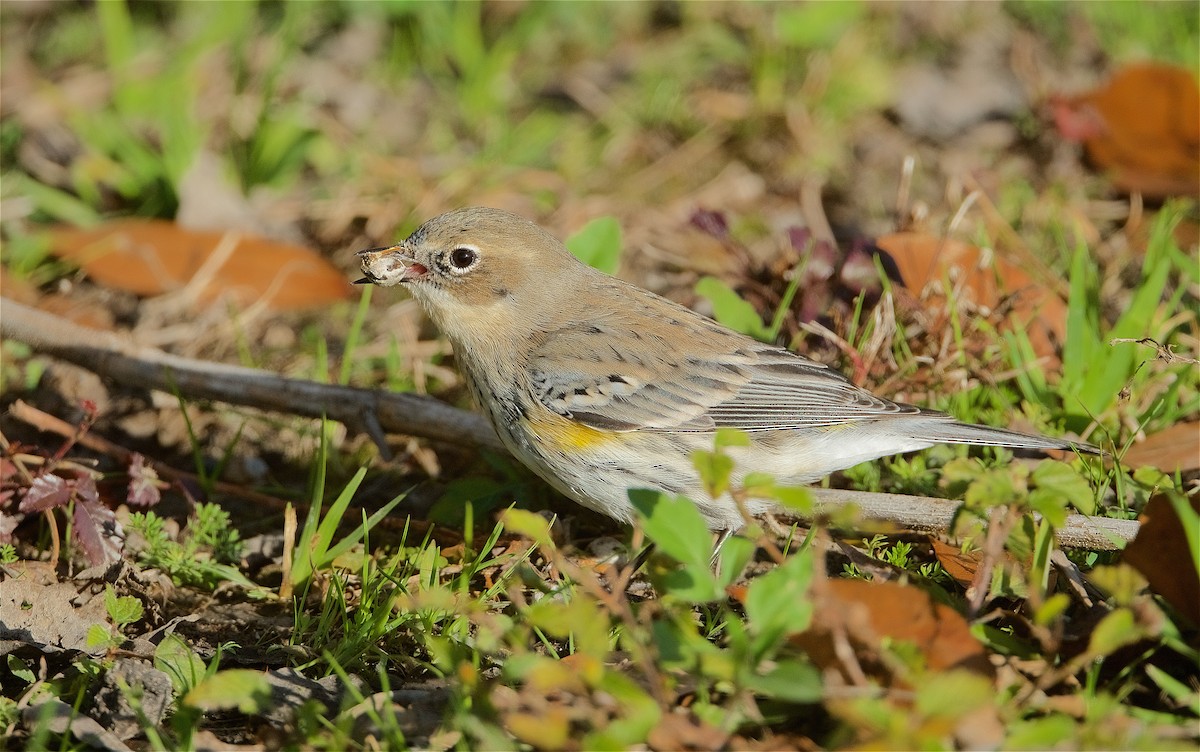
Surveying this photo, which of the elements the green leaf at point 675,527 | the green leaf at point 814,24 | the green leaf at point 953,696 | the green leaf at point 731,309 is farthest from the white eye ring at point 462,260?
the green leaf at point 814,24

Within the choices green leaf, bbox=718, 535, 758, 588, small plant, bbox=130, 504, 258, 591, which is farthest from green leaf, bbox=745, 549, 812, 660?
small plant, bbox=130, 504, 258, 591

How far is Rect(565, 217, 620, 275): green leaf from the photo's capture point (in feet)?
18.6

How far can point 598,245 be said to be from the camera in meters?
5.68

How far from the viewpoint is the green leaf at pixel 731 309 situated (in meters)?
5.22

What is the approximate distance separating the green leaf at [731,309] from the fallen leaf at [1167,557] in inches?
83.3

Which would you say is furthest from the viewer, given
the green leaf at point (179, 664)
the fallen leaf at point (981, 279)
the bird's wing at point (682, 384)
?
the fallen leaf at point (981, 279)

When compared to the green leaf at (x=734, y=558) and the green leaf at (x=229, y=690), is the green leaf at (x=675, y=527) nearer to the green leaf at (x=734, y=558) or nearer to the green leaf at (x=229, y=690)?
the green leaf at (x=734, y=558)

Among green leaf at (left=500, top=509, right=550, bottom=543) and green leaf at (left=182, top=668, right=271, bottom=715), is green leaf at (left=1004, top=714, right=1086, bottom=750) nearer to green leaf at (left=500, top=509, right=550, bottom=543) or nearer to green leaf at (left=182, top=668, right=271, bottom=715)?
green leaf at (left=500, top=509, right=550, bottom=543)

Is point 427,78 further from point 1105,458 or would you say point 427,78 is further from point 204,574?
point 1105,458

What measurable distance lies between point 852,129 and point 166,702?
5.77 metres

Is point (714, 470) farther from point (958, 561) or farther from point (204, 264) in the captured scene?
point (204, 264)

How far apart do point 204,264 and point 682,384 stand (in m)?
3.25

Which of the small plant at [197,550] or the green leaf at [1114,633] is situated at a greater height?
the green leaf at [1114,633]

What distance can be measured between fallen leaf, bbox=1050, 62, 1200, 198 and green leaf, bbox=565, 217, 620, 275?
3142 millimetres
